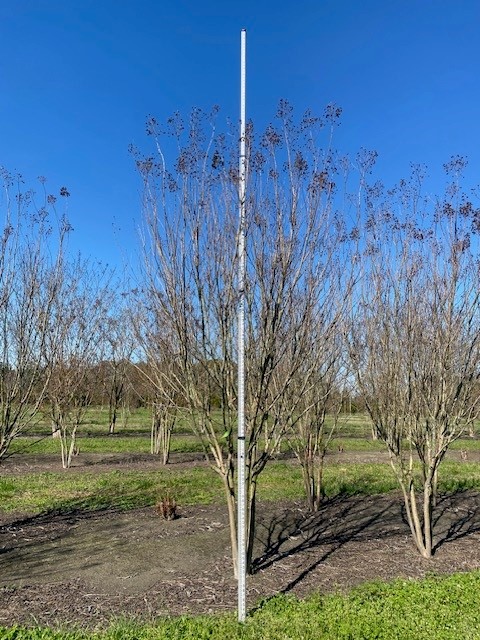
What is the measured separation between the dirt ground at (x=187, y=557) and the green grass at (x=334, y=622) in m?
0.27

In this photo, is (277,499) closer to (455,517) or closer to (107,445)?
(455,517)

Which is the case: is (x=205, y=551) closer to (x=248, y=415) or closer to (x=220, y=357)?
(x=248, y=415)

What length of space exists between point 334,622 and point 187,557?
85.1 inches

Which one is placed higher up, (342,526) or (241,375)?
(241,375)

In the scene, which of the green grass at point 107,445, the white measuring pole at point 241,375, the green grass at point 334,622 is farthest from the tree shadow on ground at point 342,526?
the green grass at point 107,445

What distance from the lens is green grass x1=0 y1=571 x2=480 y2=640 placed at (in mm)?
3549

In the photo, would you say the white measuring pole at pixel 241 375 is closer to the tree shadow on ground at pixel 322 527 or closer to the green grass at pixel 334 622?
the green grass at pixel 334 622

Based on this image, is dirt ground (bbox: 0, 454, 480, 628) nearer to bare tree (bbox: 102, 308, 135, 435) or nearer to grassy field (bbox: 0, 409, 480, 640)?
grassy field (bbox: 0, 409, 480, 640)

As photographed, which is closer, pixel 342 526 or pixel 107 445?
pixel 342 526

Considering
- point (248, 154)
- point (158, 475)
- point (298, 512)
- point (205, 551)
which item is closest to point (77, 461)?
point (158, 475)

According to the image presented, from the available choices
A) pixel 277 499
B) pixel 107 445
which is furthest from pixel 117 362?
pixel 277 499

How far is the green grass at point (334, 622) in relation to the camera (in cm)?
355

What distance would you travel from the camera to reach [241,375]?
3.95 meters

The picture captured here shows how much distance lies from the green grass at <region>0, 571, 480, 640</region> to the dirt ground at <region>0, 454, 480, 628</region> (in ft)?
0.88
